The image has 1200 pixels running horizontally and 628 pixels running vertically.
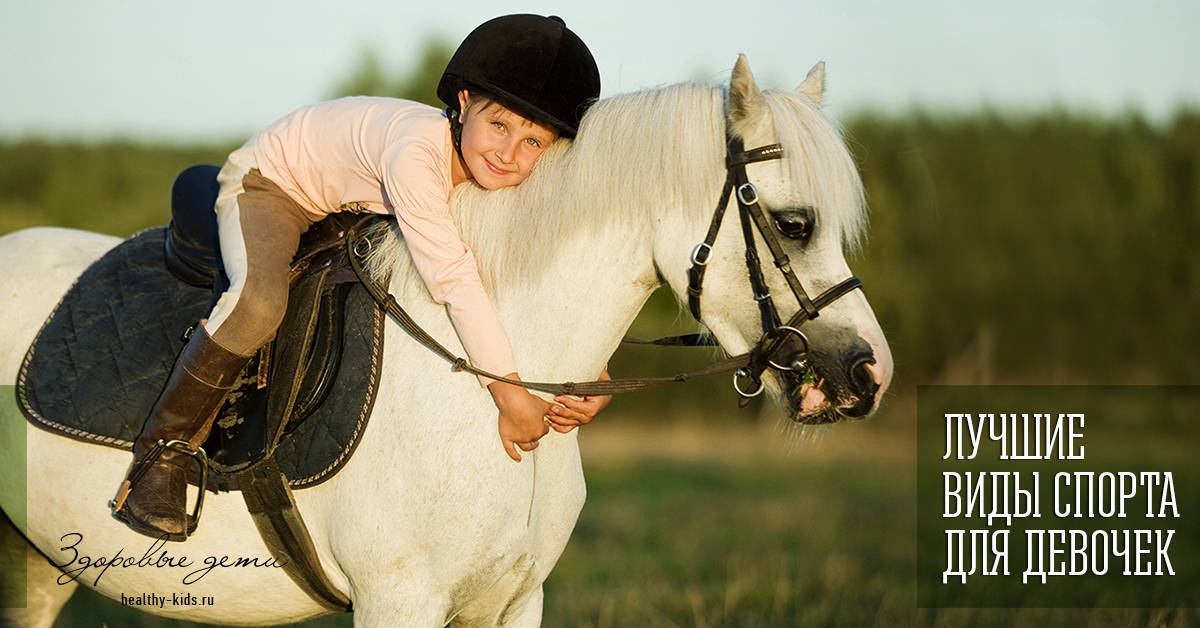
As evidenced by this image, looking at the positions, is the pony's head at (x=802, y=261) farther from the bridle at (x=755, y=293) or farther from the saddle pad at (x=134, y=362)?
the saddle pad at (x=134, y=362)

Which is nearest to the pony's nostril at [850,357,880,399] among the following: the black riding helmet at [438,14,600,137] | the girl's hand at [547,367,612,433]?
the girl's hand at [547,367,612,433]

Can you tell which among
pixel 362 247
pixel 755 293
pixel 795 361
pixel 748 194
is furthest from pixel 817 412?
pixel 362 247

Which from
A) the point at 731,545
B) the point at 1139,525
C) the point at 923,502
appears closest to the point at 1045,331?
the point at 923,502

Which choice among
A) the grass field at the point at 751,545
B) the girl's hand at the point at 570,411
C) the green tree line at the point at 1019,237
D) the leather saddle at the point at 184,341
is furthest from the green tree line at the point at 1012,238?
the girl's hand at the point at 570,411

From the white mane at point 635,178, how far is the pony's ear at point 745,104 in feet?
0.16

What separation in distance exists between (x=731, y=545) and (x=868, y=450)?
756 centimetres

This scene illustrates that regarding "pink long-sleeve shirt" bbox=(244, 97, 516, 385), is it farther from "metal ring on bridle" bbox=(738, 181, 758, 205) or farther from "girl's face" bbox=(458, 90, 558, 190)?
"metal ring on bridle" bbox=(738, 181, 758, 205)

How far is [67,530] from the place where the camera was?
344 centimetres

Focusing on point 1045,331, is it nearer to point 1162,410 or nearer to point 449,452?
point 1162,410

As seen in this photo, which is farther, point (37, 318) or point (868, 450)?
point (868, 450)

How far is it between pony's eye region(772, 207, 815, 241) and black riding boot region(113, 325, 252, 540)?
5.83 feet

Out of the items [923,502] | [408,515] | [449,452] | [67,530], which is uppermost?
[449,452]

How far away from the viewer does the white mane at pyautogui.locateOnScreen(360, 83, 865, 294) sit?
2.85 meters

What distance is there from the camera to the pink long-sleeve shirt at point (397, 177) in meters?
2.93
